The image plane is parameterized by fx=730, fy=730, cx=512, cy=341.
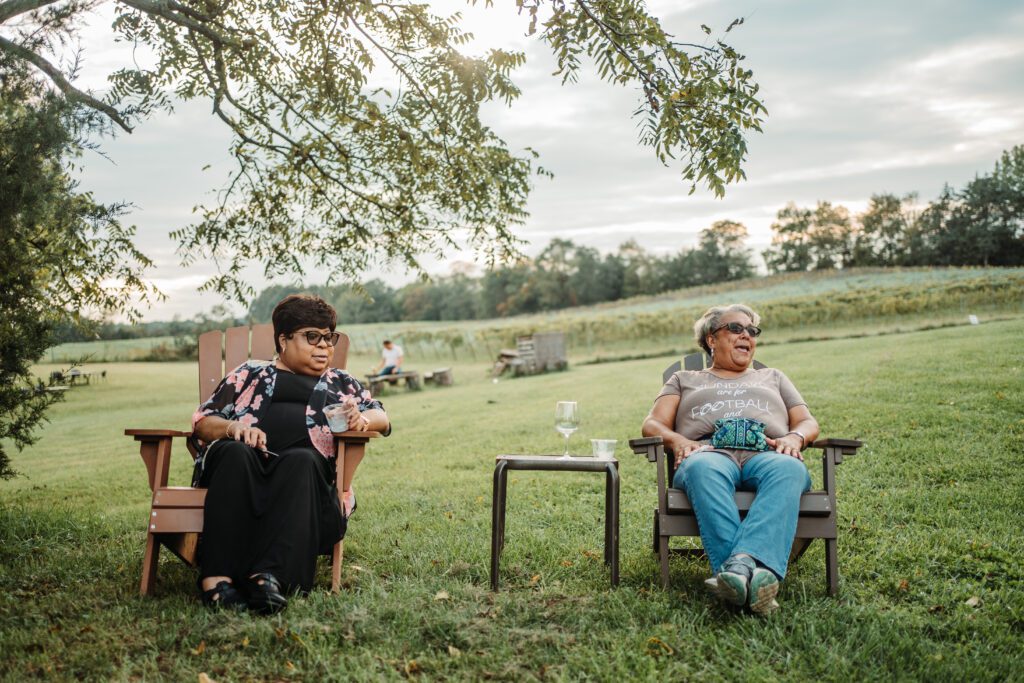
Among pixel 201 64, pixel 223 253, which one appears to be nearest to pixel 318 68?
pixel 201 64

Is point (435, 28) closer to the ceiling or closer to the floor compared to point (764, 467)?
closer to the ceiling

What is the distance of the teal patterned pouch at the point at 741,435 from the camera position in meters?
3.62

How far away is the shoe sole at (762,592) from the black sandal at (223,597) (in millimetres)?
2154

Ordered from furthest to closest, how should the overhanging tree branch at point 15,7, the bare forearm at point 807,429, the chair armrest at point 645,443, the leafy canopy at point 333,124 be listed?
the leafy canopy at point 333,124, the overhanging tree branch at point 15,7, the bare forearm at point 807,429, the chair armrest at point 645,443

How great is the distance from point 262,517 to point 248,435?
0.39 meters

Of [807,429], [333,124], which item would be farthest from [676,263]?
[807,429]

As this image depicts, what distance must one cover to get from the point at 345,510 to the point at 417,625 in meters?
0.90

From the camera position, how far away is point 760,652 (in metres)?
2.71

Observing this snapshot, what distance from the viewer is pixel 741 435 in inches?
143

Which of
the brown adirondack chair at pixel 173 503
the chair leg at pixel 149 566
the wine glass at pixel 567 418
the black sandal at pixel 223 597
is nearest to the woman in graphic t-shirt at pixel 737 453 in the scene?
the wine glass at pixel 567 418

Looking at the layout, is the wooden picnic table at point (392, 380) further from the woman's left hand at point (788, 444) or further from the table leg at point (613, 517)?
the woman's left hand at point (788, 444)

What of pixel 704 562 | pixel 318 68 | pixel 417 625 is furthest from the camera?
pixel 318 68

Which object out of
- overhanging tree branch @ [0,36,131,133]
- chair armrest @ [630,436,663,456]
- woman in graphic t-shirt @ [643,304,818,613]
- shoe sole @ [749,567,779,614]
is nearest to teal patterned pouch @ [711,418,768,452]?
woman in graphic t-shirt @ [643,304,818,613]

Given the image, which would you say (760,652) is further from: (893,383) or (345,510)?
(893,383)
